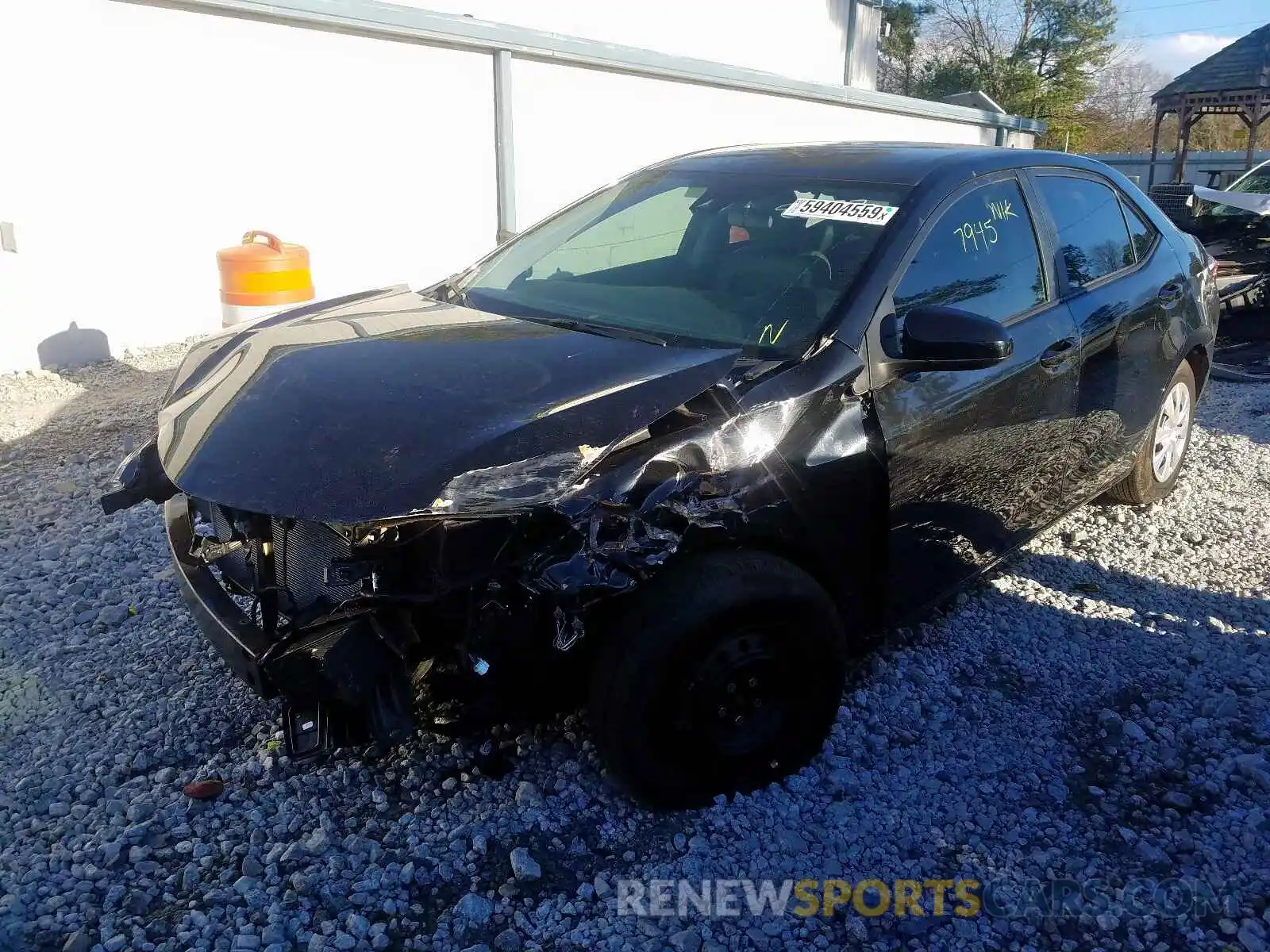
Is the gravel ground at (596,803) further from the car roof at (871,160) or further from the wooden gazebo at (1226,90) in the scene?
the wooden gazebo at (1226,90)

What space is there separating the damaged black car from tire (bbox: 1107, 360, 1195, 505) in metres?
1.00

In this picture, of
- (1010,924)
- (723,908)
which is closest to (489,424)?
(723,908)

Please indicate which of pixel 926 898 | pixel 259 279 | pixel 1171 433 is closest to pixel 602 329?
pixel 926 898

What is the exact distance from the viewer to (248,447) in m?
2.46

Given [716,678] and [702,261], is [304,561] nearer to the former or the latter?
[716,678]

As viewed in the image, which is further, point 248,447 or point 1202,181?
point 1202,181

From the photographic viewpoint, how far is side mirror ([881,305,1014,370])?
108 inches

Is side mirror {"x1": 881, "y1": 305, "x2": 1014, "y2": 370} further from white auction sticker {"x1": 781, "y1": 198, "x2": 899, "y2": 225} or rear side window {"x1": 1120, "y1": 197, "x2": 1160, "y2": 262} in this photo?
rear side window {"x1": 1120, "y1": 197, "x2": 1160, "y2": 262}

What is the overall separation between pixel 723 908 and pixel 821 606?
0.82 m

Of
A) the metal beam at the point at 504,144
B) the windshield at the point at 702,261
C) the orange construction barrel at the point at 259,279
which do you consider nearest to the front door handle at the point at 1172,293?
the windshield at the point at 702,261

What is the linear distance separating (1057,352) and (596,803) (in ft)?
7.32

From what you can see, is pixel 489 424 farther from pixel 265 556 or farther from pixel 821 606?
pixel 821 606

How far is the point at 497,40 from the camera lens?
9203 millimetres

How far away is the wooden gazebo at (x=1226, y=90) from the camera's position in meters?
21.8
